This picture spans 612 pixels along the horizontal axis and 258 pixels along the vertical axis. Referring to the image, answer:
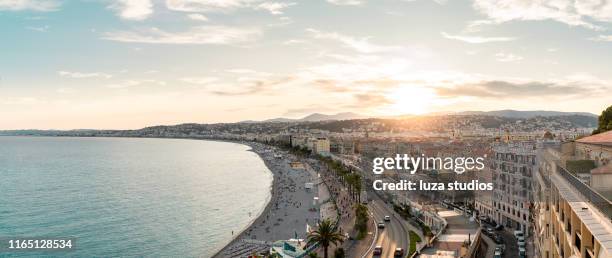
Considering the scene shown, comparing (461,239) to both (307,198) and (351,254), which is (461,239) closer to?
(351,254)

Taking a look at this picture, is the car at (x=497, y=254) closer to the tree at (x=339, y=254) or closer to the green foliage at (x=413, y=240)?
the green foliage at (x=413, y=240)

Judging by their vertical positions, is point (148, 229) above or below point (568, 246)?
below

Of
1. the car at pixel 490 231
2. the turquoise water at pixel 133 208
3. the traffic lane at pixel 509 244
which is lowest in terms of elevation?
the turquoise water at pixel 133 208

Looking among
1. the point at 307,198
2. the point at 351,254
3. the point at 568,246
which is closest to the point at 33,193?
the point at 307,198

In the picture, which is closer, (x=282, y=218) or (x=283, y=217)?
(x=282, y=218)

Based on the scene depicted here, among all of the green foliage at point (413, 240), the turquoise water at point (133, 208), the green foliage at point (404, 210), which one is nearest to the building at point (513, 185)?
the green foliage at point (404, 210)

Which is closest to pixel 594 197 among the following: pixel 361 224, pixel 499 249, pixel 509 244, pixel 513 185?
pixel 499 249

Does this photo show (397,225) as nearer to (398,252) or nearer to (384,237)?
(384,237)
